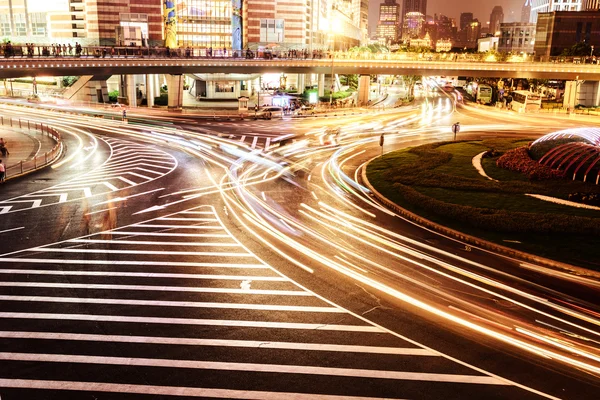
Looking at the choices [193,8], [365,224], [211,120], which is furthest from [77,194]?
[193,8]

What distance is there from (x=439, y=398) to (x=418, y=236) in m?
12.9

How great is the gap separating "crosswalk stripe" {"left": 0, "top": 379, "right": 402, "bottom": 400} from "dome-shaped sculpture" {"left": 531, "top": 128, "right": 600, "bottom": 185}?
27576mm

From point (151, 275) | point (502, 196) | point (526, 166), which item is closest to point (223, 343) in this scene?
point (151, 275)

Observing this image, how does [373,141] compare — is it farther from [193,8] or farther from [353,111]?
[193,8]

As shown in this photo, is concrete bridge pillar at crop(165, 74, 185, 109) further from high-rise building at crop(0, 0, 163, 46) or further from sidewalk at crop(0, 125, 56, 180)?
sidewalk at crop(0, 125, 56, 180)

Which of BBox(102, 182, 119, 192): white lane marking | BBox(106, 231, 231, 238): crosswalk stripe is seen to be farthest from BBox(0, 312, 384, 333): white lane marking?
BBox(102, 182, 119, 192): white lane marking

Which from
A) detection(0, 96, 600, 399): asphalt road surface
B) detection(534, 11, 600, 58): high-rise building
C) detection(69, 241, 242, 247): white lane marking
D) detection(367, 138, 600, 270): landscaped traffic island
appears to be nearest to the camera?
detection(0, 96, 600, 399): asphalt road surface

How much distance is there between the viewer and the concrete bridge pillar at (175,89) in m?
79.2

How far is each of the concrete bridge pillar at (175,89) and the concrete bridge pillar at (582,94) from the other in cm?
6704

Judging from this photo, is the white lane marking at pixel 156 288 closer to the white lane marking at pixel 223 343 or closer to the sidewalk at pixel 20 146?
the white lane marking at pixel 223 343

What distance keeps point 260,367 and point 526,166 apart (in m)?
29.2

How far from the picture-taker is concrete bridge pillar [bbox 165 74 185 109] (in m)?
79.2

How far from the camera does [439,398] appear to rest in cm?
1220

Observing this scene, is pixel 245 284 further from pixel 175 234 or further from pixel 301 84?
pixel 301 84
